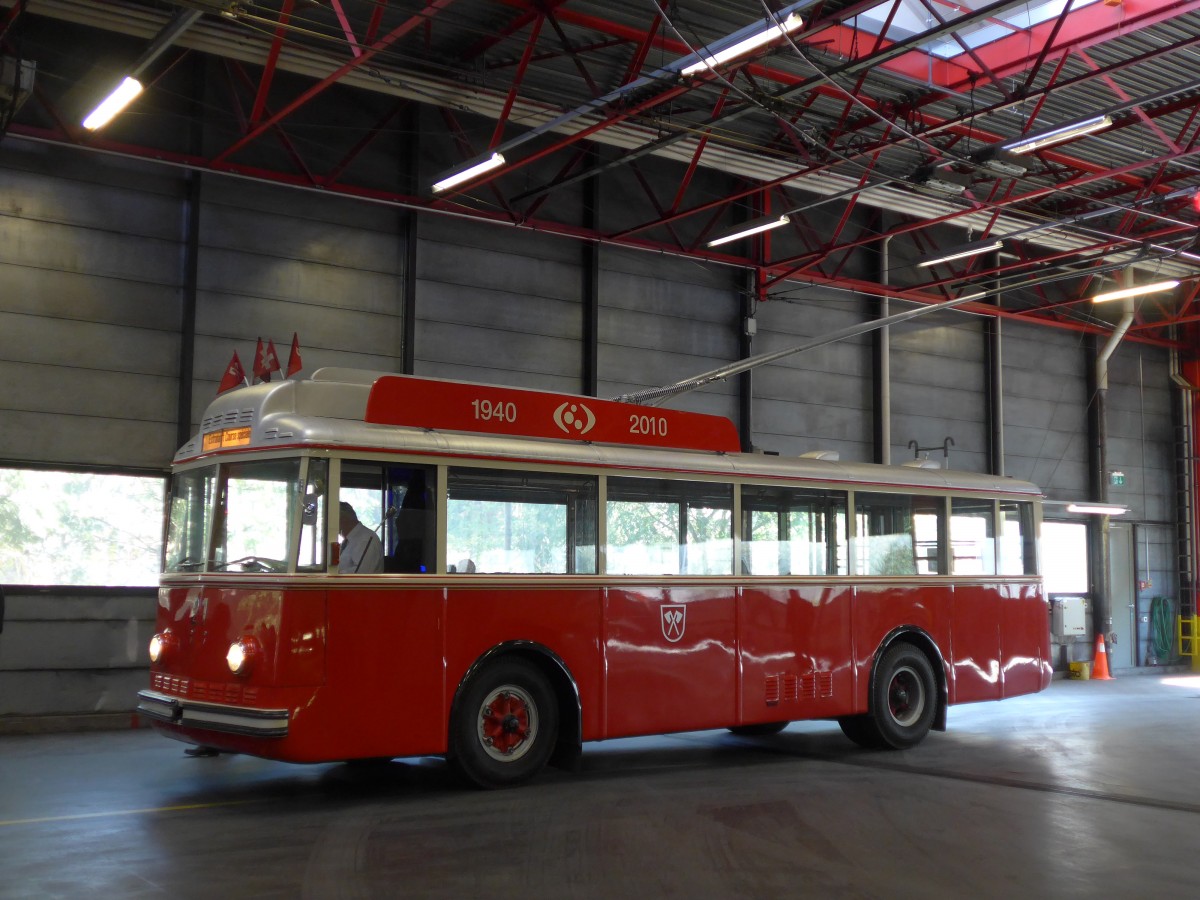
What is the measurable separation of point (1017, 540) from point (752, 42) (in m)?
6.54

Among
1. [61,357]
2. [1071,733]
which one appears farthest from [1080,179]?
[61,357]

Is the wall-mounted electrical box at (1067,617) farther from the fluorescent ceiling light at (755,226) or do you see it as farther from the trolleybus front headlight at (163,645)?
the trolleybus front headlight at (163,645)

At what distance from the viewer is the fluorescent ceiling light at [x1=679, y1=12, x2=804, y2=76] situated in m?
11.0

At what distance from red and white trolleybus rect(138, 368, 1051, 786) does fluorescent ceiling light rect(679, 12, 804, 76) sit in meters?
3.64

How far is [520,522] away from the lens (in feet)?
32.0

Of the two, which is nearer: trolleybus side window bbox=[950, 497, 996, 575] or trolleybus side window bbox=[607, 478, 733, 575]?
trolleybus side window bbox=[607, 478, 733, 575]

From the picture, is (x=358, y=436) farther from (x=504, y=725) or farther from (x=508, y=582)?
(x=504, y=725)

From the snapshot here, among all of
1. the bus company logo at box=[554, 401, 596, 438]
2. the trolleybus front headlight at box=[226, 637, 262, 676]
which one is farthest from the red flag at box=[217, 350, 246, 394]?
the bus company logo at box=[554, 401, 596, 438]

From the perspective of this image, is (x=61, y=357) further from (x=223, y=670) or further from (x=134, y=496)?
(x=223, y=670)

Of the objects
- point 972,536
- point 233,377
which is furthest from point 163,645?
point 972,536

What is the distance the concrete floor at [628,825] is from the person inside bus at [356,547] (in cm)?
177

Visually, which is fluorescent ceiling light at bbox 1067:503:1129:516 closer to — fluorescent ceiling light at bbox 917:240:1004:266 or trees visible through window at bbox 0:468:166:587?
fluorescent ceiling light at bbox 917:240:1004:266

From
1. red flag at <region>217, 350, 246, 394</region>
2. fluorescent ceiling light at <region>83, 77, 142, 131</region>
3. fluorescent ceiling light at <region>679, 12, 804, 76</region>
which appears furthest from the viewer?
fluorescent ceiling light at <region>83, 77, 142, 131</region>

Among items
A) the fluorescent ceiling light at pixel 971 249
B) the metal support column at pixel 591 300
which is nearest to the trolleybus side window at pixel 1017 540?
the fluorescent ceiling light at pixel 971 249
